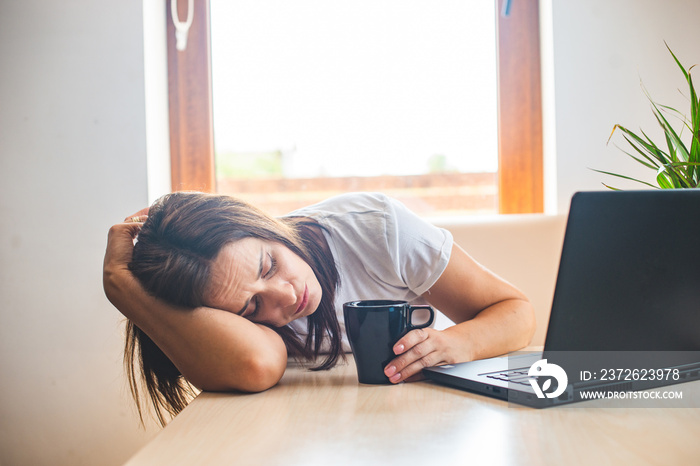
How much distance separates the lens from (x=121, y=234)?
1024 mm

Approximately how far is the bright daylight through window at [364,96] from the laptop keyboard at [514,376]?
130 cm

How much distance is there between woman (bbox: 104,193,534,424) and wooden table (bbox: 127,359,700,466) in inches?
4.5

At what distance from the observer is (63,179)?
1.80 metres

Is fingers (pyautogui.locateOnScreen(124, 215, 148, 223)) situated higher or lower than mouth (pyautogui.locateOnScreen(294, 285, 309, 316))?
higher

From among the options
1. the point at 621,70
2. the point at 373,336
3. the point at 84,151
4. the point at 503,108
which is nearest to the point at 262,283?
the point at 373,336

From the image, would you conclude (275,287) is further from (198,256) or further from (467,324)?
(467,324)

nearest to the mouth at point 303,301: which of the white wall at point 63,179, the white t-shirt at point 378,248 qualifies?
the white t-shirt at point 378,248

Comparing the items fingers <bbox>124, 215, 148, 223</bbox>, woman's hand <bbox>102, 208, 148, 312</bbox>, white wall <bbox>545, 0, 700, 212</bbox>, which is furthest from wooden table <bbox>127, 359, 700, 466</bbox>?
white wall <bbox>545, 0, 700, 212</bbox>

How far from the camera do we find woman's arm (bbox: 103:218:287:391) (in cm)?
73

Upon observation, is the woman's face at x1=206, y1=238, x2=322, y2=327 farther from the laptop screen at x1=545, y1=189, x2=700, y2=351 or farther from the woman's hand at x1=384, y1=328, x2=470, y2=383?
the laptop screen at x1=545, y1=189, x2=700, y2=351

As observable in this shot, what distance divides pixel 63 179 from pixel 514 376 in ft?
5.35

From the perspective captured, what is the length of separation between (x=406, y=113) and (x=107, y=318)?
1219 mm

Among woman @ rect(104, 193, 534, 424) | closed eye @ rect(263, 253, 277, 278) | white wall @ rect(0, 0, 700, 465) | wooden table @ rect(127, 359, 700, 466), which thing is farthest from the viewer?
white wall @ rect(0, 0, 700, 465)

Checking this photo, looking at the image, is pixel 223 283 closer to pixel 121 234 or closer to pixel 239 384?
pixel 239 384
